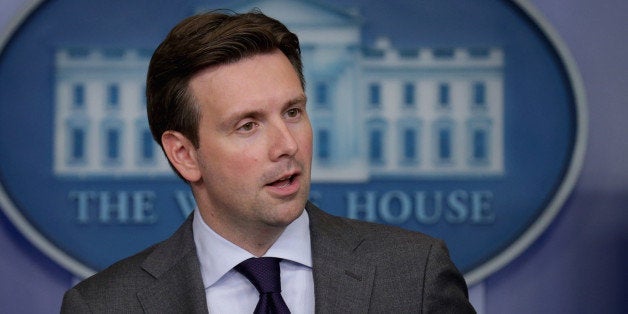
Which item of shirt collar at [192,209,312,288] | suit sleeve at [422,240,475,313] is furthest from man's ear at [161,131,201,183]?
suit sleeve at [422,240,475,313]

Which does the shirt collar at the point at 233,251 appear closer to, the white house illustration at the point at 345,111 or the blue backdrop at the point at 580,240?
the white house illustration at the point at 345,111

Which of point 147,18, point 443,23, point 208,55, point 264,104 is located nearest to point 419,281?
point 264,104

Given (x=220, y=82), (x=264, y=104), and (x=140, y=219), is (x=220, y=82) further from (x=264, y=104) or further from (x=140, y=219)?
(x=140, y=219)

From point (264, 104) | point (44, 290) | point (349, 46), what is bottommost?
point (44, 290)

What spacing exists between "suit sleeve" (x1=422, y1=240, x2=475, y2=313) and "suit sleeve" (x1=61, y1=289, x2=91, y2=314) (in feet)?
2.06

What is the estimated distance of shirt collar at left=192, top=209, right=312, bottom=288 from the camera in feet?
6.46

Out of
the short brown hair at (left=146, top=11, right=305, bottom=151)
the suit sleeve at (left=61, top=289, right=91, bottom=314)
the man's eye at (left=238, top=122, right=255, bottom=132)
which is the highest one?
the short brown hair at (left=146, top=11, right=305, bottom=151)

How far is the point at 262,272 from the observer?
1.94m

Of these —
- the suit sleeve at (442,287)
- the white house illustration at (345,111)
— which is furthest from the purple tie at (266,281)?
the white house illustration at (345,111)

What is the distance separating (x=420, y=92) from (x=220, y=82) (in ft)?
2.89

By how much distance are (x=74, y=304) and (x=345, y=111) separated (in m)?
0.96

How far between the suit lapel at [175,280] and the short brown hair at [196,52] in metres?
0.22

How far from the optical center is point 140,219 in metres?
2.67

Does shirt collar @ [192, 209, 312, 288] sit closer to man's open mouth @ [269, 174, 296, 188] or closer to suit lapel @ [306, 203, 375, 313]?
suit lapel @ [306, 203, 375, 313]
